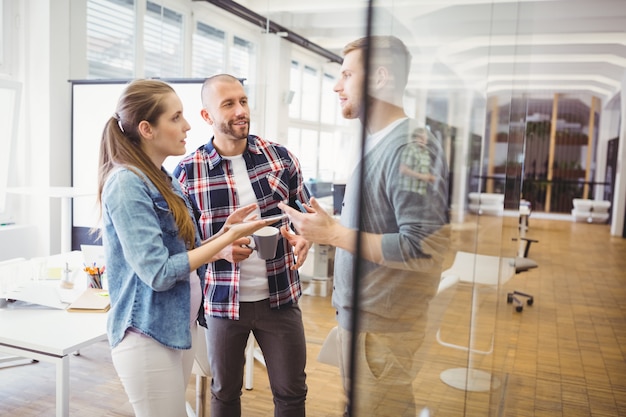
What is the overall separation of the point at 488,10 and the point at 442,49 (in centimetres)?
20

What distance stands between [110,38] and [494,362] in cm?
507

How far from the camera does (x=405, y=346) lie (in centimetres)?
60

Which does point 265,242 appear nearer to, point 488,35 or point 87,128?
point 488,35

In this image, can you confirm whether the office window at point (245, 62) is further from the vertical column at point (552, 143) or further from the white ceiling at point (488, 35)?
the vertical column at point (552, 143)

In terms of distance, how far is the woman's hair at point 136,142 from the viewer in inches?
56.6

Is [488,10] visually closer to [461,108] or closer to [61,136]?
[461,108]

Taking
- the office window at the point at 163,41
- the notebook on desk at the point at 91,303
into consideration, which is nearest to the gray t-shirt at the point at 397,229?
the notebook on desk at the point at 91,303

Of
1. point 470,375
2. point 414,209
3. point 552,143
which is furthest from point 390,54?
point 552,143

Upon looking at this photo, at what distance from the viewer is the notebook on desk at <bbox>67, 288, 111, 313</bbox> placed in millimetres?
2246

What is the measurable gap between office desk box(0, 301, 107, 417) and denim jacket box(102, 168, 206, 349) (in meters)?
0.56

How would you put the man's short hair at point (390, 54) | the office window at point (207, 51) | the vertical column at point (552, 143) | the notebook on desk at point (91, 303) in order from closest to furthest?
1. the man's short hair at point (390, 54)
2. the notebook on desk at point (91, 303)
3. the office window at point (207, 51)
4. the vertical column at point (552, 143)

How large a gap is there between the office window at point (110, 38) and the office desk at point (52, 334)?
3502 mm

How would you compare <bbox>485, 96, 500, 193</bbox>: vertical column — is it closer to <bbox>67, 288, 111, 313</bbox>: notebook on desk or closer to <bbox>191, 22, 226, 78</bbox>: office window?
<bbox>67, 288, 111, 313</bbox>: notebook on desk

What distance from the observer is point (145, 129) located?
4.86 feet
